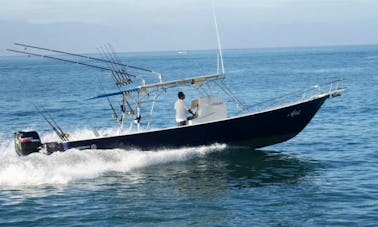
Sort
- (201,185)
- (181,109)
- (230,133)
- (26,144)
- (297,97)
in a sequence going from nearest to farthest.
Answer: (201,185)
(26,144)
(181,109)
(230,133)
(297,97)

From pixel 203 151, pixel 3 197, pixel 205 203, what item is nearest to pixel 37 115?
pixel 203 151

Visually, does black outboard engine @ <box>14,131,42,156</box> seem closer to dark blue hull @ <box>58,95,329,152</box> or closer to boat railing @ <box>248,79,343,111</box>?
dark blue hull @ <box>58,95,329,152</box>

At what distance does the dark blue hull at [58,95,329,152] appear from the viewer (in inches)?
762

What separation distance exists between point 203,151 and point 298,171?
356 centimetres

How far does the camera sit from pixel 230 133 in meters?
20.3

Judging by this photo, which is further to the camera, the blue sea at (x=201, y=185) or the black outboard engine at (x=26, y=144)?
the black outboard engine at (x=26, y=144)

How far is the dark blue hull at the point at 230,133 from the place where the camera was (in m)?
19.4

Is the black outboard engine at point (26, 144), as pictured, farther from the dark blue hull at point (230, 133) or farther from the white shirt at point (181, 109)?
the white shirt at point (181, 109)

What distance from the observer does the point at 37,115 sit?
121ft

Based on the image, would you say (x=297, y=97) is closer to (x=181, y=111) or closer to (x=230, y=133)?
(x=230, y=133)

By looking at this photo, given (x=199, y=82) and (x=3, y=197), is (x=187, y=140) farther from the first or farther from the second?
(x=3, y=197)

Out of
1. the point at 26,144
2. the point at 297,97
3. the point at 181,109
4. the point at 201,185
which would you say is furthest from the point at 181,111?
the point at 297,97

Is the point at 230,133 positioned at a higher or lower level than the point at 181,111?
lower

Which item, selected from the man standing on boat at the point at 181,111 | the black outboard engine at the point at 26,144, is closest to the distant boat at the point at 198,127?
the black outboard engine at the point at 26,144
